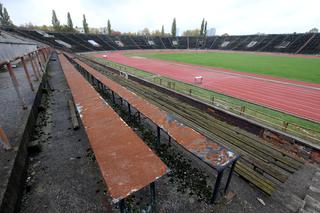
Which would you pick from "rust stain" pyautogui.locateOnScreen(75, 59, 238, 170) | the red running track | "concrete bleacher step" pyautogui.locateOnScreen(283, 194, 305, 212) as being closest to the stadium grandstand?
the red running track

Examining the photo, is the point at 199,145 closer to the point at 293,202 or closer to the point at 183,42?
the point at 293,202

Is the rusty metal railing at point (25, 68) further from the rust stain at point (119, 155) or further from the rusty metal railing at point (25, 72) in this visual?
the rust stain at point (119, 155)

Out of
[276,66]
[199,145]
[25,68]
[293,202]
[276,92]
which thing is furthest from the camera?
[276,66]

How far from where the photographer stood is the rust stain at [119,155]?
274 centimetres

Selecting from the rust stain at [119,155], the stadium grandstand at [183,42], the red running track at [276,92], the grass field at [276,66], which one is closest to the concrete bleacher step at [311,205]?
the rust stain at [119,155]

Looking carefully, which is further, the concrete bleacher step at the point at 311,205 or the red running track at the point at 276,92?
the red running track at the point at 276,92

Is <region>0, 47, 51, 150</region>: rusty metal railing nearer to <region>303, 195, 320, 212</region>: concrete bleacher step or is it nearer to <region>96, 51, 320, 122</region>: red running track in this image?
<region>303, 195, 320, 212</region>: concrete bleacher step

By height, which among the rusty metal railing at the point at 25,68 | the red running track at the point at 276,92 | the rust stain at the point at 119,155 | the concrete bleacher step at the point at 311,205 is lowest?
the red running track at the point at 276,92

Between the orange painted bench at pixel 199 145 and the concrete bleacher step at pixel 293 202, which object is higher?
the orange painted bench at pixel 199 145

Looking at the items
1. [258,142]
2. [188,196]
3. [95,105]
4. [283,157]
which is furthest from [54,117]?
[283,157]

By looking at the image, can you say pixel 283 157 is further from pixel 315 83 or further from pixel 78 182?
pixel 315 83

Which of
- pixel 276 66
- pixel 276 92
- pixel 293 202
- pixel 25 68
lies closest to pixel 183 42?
pixel 276 66

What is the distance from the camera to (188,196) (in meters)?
3.69

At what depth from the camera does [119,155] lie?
336cm
